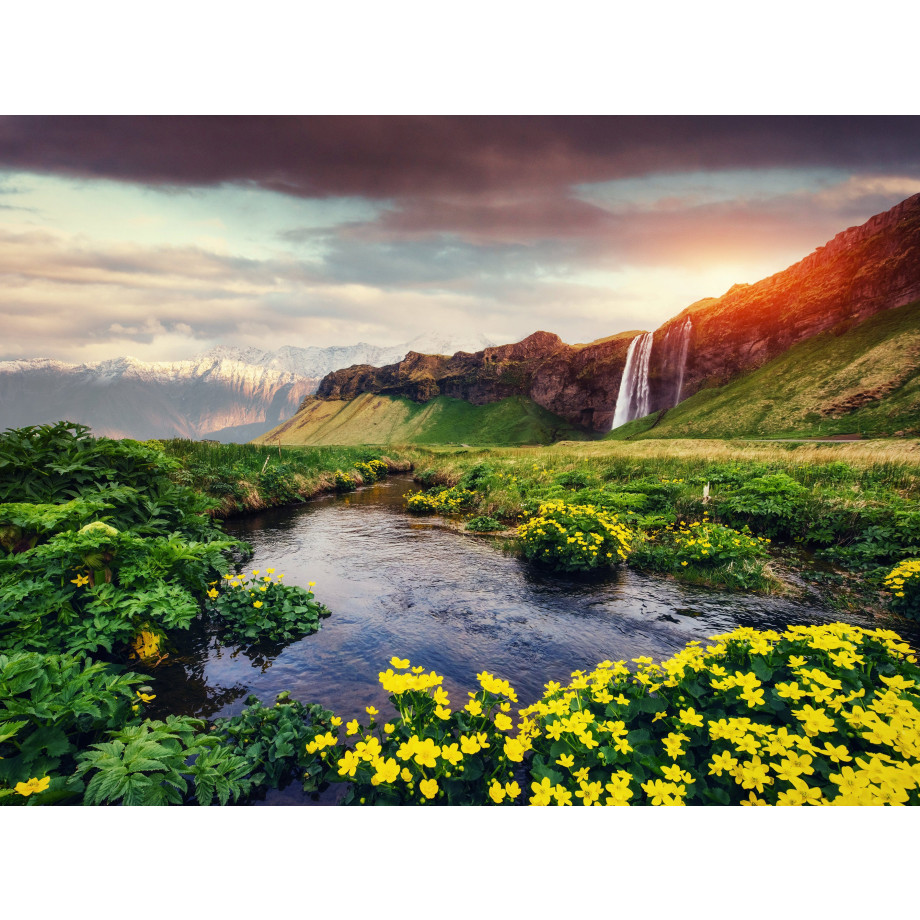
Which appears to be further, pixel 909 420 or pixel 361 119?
pixel 909 420

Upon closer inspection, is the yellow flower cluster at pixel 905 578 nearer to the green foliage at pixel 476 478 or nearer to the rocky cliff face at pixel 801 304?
the green foliage at pixel 476 478

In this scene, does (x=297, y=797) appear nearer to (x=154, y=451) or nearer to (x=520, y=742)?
(x=520, y=742)

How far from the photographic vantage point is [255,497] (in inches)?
646

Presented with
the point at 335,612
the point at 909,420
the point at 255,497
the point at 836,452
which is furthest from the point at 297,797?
the point at 909,420

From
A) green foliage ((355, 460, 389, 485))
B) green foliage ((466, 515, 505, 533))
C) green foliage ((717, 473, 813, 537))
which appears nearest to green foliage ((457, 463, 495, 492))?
green foliage ((466, 515, 505, 533))

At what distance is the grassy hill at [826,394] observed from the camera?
46094 mm

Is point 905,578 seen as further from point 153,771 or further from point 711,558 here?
point 153,771

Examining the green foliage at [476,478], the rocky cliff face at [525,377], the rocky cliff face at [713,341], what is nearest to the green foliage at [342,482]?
the green foliage at [476,478]

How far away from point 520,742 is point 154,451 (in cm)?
667

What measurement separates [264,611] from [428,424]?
12162 cm

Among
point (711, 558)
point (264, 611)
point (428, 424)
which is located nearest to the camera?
point (264, 611)

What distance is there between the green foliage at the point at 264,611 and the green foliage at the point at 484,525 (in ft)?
21.3

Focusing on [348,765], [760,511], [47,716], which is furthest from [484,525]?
[47,716]

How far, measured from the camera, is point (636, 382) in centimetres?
9525
